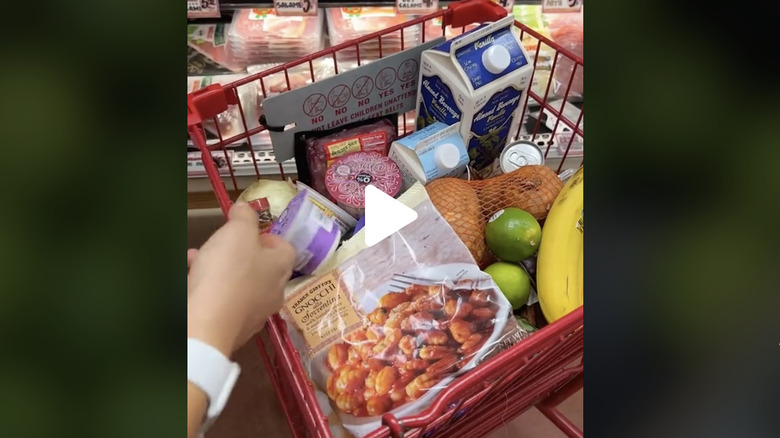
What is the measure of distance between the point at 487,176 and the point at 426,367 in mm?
533

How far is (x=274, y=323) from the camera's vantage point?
2.77ft

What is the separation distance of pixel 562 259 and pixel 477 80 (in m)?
0.35

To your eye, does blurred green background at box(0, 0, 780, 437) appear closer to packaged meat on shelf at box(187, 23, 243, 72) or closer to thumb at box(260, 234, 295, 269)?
thumb at box(260, 234, 295, 269)

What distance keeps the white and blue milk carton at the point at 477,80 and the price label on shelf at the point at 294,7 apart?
881 mm

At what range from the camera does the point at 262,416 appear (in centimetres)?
149

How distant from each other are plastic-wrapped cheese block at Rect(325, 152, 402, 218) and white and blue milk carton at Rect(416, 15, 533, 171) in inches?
6.0

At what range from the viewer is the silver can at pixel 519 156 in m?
1.21

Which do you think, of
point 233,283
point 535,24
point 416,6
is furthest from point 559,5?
point 233,283

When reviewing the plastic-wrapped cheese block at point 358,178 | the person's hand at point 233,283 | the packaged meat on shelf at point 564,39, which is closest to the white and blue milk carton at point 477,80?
the plastic-wrapped cheese block at point 358,178

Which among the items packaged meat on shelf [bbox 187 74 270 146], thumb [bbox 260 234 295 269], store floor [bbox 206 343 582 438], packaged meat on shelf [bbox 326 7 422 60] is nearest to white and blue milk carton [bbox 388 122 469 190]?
thumb [bbox 260 234 295 269]
